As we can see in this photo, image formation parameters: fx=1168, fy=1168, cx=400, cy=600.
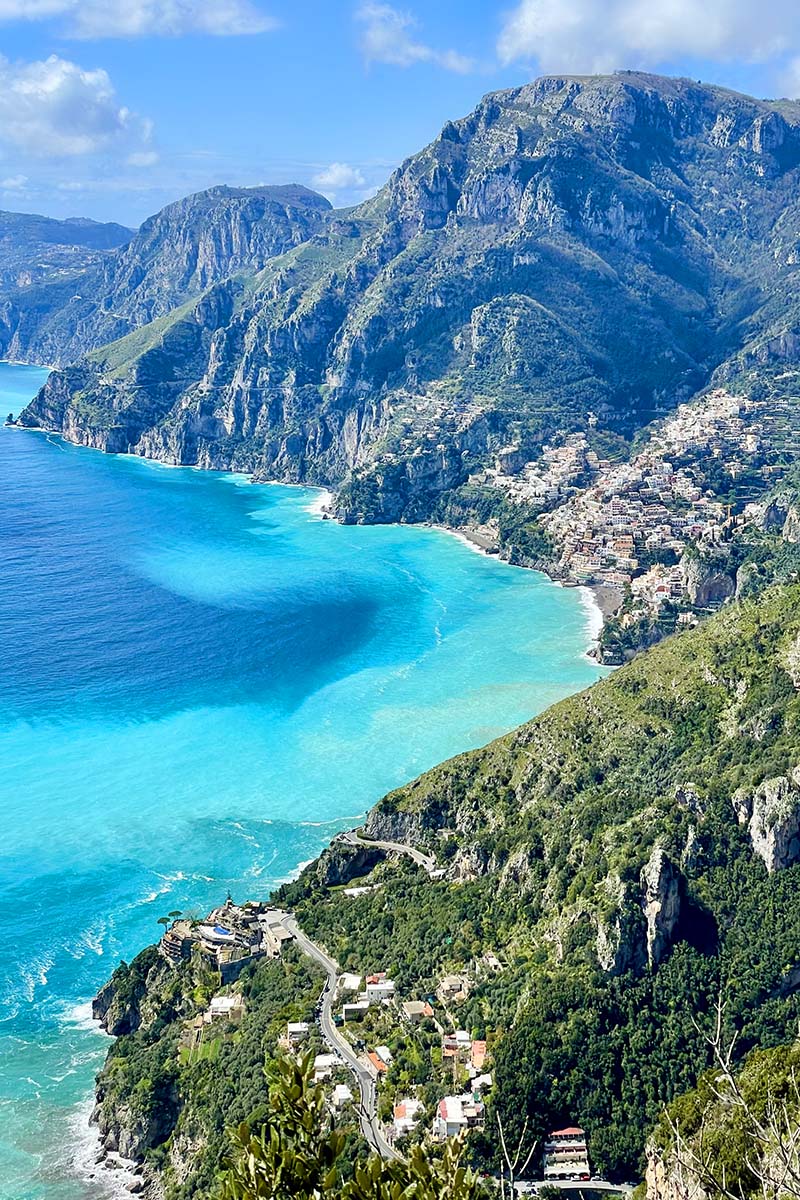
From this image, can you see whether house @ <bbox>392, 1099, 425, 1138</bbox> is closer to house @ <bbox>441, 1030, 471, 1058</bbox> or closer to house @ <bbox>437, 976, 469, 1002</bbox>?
house @ <bbox>441, 1030, 471, 1058</bbox>

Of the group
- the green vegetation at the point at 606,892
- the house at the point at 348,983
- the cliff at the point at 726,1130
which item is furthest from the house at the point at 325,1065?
the cliff at the point at 726,1130

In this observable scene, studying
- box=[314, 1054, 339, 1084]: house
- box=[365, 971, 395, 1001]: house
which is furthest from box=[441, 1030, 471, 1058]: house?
box=[314, 1054, 339, 1084]: house

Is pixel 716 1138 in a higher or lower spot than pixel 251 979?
higher

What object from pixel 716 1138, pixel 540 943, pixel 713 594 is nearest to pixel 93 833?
pixel 540 943

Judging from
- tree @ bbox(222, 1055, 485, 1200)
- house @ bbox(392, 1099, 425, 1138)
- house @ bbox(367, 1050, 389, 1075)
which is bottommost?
house @ bbox(367, 1050, 389, 1075)

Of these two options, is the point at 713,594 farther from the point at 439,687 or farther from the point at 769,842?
the point at 769,842

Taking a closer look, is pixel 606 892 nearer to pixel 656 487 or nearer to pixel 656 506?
pixel 656 506
